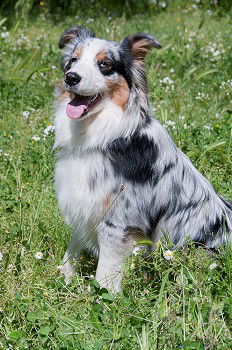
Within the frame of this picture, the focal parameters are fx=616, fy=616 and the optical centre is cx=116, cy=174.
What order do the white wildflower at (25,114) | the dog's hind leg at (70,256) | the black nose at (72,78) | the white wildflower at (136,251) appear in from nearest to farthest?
the white wildflower at (136,251)
the black nose at (72,78)
the dog's hind leg at (70,256)
the white wildflower at (25,114)

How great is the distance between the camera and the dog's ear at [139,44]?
405 centimetres

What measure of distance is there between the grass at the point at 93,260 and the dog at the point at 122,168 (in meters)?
0.26

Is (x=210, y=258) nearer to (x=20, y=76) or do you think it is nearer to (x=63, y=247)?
(x=63, y=247)

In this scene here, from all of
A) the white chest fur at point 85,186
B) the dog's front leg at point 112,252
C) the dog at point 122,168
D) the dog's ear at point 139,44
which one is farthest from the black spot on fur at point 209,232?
the dog's ear at point 139,44

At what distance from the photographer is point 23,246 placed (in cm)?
430

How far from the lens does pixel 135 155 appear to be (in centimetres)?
407

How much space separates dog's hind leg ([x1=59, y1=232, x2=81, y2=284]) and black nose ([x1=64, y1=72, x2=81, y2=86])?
1097mm

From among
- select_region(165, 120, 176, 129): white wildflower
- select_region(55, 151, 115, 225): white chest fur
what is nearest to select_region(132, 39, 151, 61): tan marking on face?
select_region(55, 151, 115, 225): white chest fur

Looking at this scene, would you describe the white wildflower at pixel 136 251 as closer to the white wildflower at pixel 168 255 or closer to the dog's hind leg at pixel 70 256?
the white wildflower at pixel 168 255

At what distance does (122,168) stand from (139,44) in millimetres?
829

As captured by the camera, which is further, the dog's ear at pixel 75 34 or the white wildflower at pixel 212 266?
the dog's ear at pixel 75 34

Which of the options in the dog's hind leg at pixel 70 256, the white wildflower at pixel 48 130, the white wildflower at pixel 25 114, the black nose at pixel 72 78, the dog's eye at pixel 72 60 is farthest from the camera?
the white wildflower at pixel 25 114

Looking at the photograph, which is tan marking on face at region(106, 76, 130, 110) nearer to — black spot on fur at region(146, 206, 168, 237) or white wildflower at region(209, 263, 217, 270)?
black spot on fur at region(146, 206, 168, 237)

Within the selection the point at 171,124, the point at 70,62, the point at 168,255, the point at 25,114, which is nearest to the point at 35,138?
the point at 25,114
